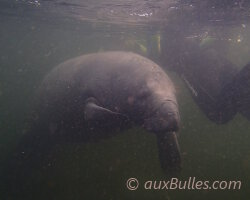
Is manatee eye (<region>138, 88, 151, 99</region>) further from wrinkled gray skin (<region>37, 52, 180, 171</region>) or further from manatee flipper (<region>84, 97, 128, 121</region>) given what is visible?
manatee flipper (<region>84, 97, 128, 121</region>)

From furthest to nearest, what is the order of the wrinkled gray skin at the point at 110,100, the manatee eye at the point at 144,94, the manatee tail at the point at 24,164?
the manatee tail at the point at 24,164, the manatee eye at the point at 144,94, the wrinkled gray skin at the point at 110,100

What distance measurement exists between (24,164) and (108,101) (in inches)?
185

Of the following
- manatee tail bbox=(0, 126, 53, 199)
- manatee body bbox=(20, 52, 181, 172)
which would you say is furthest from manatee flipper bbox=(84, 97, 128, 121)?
manatee tail bbox=(0, 126, 53, 199)

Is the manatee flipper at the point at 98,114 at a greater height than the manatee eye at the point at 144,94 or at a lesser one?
lesser

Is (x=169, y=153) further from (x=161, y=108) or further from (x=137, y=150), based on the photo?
(x=137, y=150)

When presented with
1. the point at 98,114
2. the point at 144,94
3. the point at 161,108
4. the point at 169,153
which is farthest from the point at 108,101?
the point at 169,153

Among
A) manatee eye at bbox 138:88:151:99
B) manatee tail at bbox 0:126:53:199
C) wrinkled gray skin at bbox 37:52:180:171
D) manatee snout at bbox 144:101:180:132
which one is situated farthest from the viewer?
manatee tail at bbox 0:126:53:199

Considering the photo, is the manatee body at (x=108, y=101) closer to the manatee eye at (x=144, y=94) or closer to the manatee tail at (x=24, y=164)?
the manatee eye at (x=144, y=94)

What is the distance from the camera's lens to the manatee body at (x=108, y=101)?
5664 mm

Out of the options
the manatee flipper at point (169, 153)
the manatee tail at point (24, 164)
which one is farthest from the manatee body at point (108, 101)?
the manatee tail at point (24, 164)

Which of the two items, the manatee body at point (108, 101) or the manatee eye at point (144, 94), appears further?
the manatee eye at point (144, 94)

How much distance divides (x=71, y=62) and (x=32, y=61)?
71.1m

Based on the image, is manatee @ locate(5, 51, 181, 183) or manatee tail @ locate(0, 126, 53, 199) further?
manatee tail @ locate(0, 126, 53, 199)

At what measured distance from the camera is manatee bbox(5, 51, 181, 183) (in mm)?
5684
